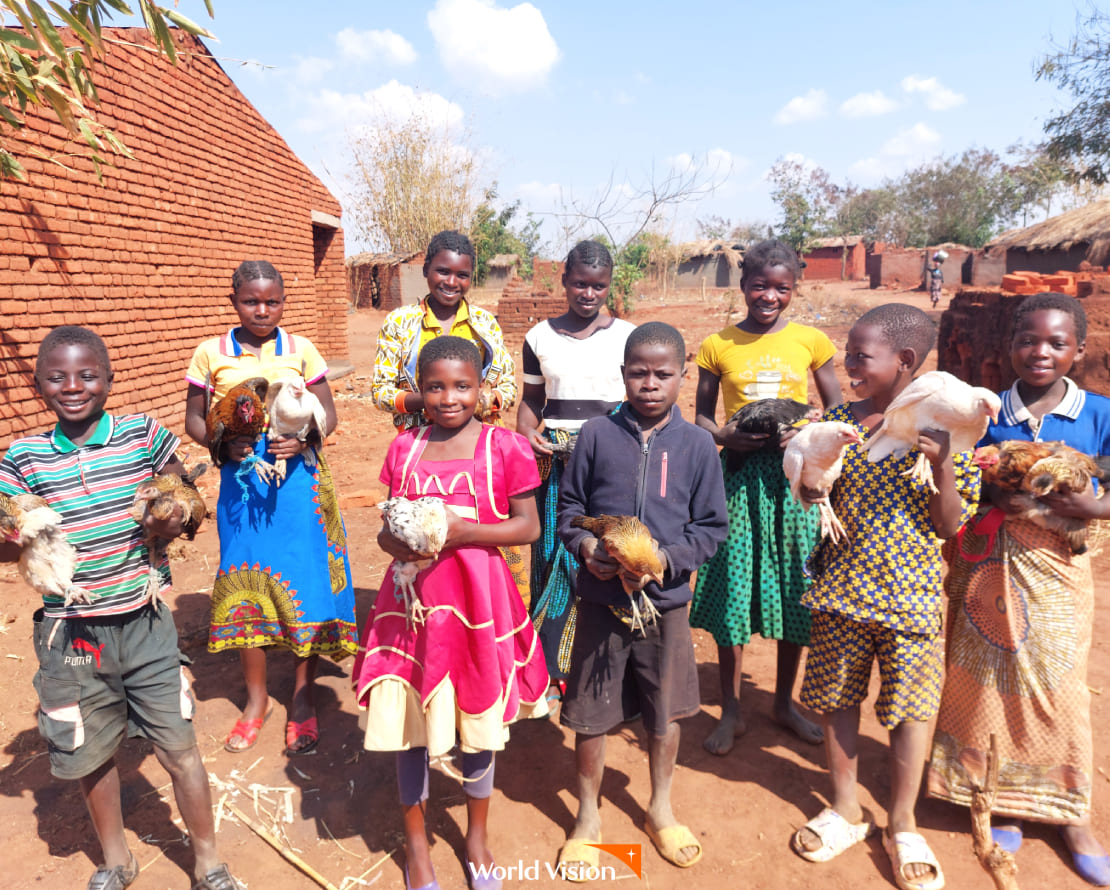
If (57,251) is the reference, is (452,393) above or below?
below

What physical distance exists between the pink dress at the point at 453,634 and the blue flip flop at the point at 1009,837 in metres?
1.69

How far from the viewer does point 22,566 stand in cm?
207

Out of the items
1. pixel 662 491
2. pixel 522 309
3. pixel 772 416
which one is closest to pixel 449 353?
pixel 662 491

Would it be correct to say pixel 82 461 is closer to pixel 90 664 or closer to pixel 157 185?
pixel 90 664

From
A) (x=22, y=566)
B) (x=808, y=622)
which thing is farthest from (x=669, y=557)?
(x=22, y=566)

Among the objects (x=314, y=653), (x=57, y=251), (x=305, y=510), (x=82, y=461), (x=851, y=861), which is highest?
(x=57, y=251)

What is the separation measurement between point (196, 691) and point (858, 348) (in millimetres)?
3421

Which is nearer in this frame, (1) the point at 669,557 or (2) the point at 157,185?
(1) the point at 669,557

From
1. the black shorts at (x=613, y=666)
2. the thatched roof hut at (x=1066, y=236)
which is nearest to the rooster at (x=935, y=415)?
the black shorts at (x=613, y=666)

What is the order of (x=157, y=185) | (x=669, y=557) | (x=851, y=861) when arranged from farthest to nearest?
(x=157, y=185) < (x=851, y=861) < (x=669, y=557)

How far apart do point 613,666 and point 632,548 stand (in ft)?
1.76

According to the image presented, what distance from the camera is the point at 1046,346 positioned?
89.2 inches

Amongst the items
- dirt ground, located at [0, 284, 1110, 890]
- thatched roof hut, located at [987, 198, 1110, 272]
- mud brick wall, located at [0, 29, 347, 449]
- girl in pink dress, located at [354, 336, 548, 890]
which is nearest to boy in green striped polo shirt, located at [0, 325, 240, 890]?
dirt ground, located at [0, 284, 1110, 890]

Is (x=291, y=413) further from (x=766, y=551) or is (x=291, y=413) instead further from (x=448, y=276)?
(x=766, y=551)
